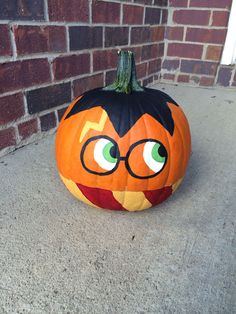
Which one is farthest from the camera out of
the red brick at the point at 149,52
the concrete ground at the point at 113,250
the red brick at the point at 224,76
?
the red brick at the point at 224,76

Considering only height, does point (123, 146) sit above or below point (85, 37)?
below

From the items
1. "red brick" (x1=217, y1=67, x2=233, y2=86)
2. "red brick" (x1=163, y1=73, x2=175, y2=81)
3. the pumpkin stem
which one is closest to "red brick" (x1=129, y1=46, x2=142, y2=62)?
"red brick" (x1=163, y1=73, x2=175, y2=81)

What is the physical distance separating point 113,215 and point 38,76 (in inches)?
31.7

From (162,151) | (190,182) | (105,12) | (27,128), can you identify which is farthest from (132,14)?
(162,151)

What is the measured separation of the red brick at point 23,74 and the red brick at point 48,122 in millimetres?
181

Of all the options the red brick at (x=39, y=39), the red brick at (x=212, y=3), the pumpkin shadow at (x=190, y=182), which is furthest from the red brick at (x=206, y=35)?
the pumpkin shadow at (x=190, y=182)

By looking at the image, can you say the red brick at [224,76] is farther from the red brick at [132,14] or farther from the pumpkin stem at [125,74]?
the pumpkin stem at [125,74]

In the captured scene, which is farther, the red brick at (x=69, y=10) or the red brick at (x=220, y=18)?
the red brick at (x=220, y=18)

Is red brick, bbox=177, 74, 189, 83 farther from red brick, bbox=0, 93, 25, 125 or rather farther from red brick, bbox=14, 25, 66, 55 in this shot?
red brick, bbox=0, 93, 25, 125

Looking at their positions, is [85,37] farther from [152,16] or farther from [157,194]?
[157,194]

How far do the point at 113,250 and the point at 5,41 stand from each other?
0.94 m

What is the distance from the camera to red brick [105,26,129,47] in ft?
5.86

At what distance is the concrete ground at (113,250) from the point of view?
673mm

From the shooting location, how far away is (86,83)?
Result: 1688 mm
